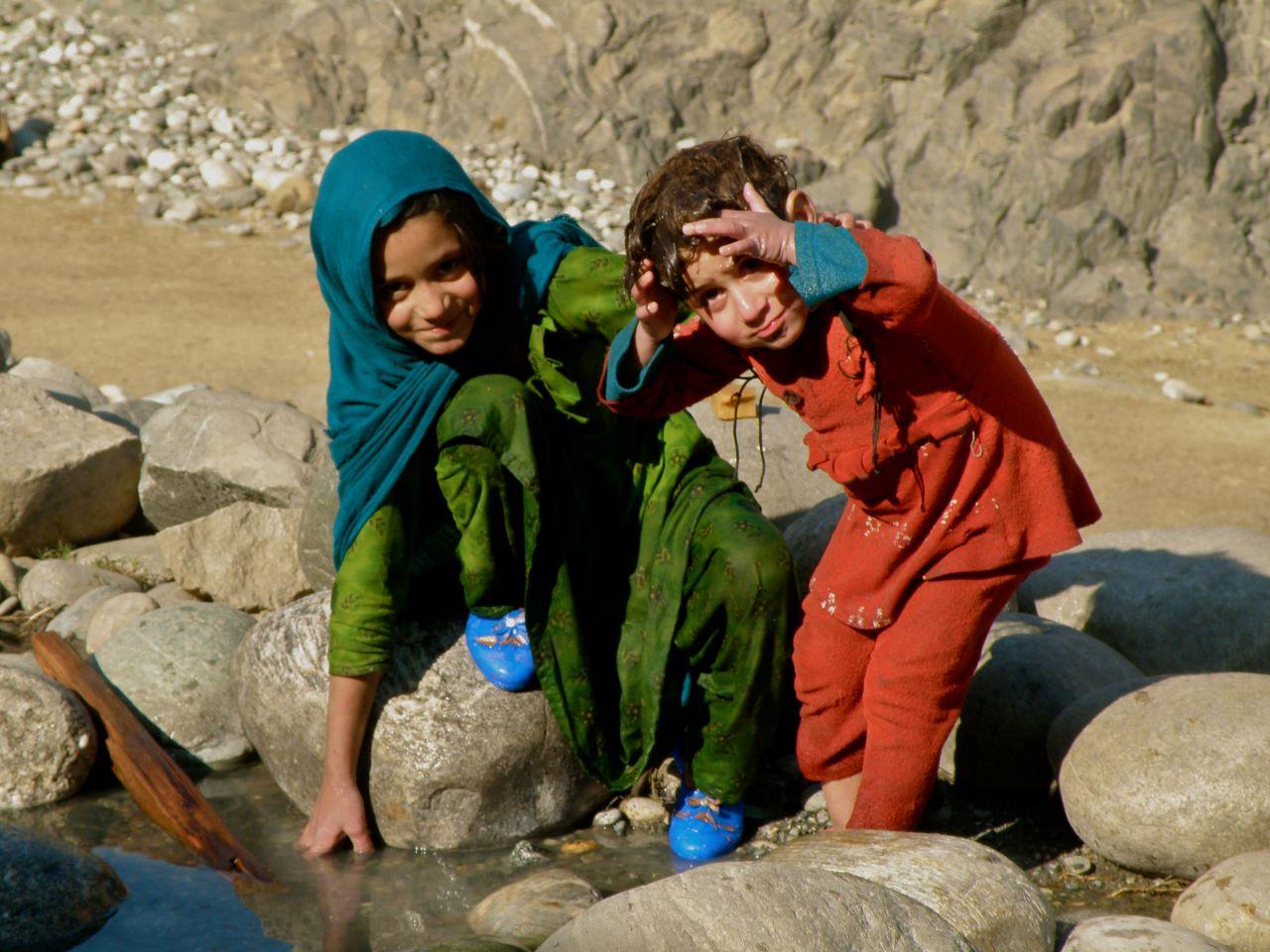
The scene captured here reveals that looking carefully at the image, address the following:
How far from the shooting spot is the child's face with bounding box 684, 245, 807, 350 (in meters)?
2.90

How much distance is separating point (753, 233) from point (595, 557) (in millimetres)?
1314

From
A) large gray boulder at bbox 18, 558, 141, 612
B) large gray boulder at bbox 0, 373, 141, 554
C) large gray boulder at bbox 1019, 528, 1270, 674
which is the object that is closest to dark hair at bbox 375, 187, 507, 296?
large gray boulder at bbox 1019, 528, 1270, 674

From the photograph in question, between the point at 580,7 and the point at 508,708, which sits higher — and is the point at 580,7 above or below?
above

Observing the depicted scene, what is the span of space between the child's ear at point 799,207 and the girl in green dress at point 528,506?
723mm

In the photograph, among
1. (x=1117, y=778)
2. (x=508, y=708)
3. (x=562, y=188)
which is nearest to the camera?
(x=1117, y=778)

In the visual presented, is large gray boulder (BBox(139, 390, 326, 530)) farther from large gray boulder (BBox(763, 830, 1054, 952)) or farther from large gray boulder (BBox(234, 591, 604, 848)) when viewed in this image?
large gray boulder (BBox(763, 830, 1054, 952))

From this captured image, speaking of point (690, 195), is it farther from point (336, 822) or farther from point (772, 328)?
point (336, 822)

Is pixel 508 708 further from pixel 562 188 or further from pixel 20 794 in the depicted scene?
pixel 562 188

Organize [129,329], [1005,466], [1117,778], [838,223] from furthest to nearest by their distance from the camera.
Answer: [129,329]
[1117,778]
[1005,466]
[838,223]

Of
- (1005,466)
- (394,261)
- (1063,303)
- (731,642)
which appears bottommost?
(1063,303)

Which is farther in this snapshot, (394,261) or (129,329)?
(129,329)

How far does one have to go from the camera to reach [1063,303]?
33.5 feet

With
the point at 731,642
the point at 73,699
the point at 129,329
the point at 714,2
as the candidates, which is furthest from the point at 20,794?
the point at 714,2

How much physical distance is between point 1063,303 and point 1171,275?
905 millimetres
